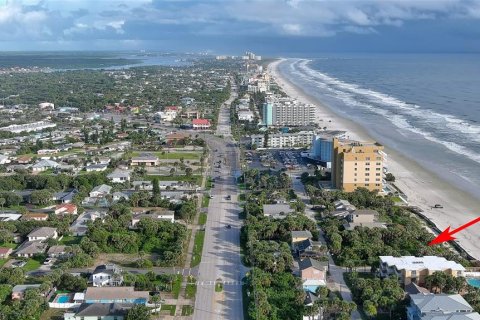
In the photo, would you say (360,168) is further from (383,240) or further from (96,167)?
(96,167)

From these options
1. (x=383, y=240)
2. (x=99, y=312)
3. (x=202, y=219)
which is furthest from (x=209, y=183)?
(x=99, y=312)

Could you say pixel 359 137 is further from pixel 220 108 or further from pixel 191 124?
pixel 220 108

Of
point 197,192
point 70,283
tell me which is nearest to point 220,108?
point 197,192

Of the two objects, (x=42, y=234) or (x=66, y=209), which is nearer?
(x=42, y=234)

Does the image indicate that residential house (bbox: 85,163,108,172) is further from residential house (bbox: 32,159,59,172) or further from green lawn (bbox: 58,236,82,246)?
green lawn (bbox: 58,236,82,246)

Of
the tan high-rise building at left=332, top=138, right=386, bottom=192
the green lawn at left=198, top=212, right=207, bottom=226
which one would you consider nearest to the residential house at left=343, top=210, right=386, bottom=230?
the tan high-rise building at left=332, top=138, right=386, bottom=192

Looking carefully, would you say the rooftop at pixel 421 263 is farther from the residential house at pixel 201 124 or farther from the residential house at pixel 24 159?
the residential house at pixel 201 124
